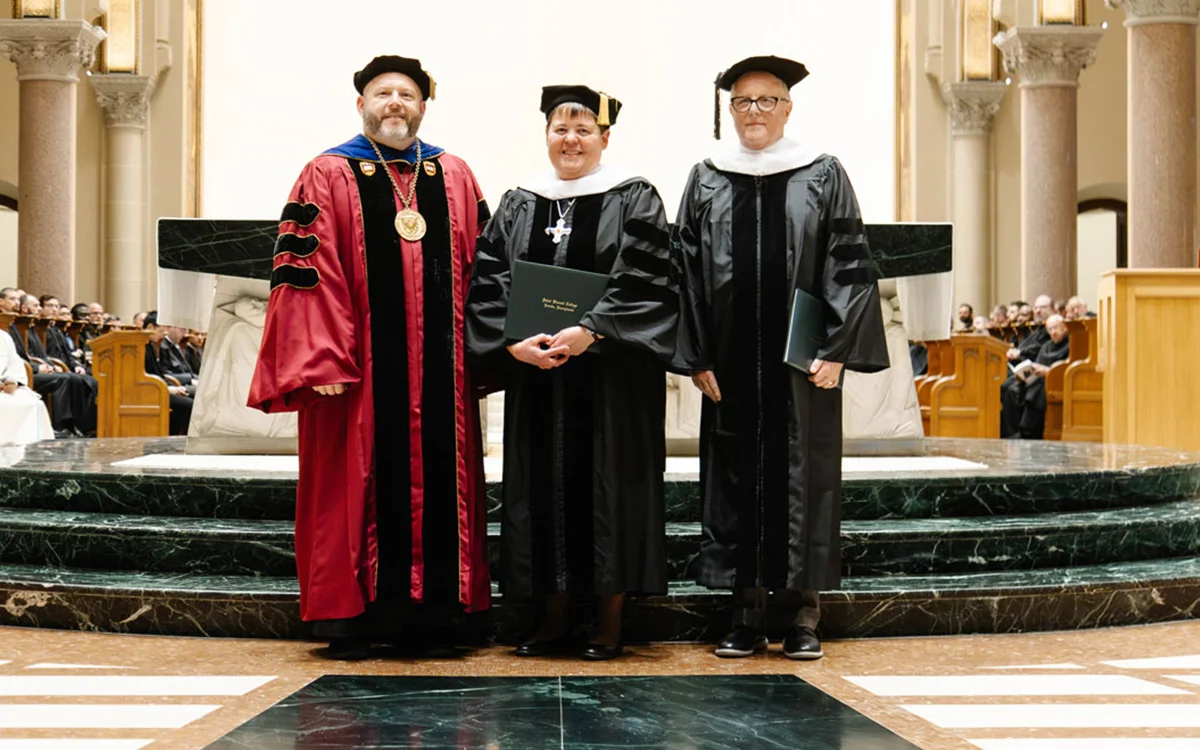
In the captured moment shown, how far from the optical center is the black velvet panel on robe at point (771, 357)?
4.46 meters

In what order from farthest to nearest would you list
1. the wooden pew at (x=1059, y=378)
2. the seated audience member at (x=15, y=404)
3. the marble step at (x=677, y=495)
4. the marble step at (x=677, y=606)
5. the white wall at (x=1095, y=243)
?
the white wall at (x=1095, y=243), the wooden pew at (x=1059, y=378), the seated audience member at (x=15, y=404), the marble step at (x=677, y=495), the marble step at (x=677, y=606)

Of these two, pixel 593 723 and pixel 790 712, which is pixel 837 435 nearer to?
pixel 790 712

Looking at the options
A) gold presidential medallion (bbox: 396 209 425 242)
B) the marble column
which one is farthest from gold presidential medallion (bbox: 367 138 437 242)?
the marble column

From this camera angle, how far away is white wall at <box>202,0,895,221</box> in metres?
17.2

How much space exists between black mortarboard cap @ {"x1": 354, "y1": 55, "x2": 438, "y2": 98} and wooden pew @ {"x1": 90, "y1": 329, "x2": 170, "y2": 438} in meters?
8.13

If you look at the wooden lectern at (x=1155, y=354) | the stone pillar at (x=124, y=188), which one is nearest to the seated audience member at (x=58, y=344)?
the stone pillar at (x=124, y=188)

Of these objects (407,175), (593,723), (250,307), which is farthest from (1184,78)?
(593,723)

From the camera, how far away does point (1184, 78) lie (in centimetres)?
1200

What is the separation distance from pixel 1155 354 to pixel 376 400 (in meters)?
5.68

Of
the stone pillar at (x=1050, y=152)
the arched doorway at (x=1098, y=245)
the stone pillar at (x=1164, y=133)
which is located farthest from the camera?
the arched doorway at (x=1098, y=245)

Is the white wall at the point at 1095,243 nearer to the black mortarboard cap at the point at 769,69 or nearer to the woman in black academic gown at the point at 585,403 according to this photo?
the black mortarboard cap at the point at 769,69

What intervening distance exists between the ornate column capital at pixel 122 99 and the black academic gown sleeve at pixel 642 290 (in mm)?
17225

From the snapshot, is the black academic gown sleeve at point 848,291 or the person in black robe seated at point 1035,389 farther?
the person in black robe seated at point 1035,389

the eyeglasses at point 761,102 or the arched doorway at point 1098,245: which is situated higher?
the arched doorway at point 1098,245
